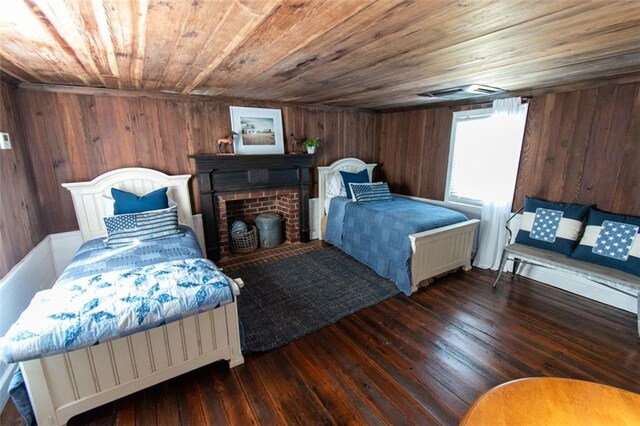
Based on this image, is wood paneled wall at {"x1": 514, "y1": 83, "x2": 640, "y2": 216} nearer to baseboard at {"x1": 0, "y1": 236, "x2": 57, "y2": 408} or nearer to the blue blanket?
the blue blanket

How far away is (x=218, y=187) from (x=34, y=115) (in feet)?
5.87

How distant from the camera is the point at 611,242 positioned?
2518mm

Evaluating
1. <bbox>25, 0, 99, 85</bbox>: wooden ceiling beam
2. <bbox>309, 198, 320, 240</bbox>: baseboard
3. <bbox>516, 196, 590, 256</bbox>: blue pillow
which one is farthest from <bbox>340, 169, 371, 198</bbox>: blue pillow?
<bbox>25, 0, 99, 85</bbox>: wooden ceiling beam

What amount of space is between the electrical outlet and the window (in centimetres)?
460

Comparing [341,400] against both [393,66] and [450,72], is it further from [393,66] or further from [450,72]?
[450,72]

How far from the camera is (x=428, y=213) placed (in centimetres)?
343

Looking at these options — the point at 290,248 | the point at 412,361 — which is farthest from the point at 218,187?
the point at 412,361

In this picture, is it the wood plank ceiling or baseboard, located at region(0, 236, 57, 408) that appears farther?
baseboard, located at region(0, 236, 57, 408)

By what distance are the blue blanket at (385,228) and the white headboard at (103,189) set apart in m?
2.18

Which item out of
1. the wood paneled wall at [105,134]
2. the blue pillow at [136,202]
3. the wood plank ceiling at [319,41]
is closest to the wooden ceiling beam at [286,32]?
the wood plank ceiling at [319,41]

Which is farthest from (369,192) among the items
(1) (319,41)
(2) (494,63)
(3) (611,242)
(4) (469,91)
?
(1) (319,41)

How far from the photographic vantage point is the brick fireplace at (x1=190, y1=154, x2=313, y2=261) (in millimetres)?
3562

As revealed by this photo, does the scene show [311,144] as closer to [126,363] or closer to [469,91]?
[469,91]

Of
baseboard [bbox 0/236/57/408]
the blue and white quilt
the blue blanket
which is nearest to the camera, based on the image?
the blue and white quilt
